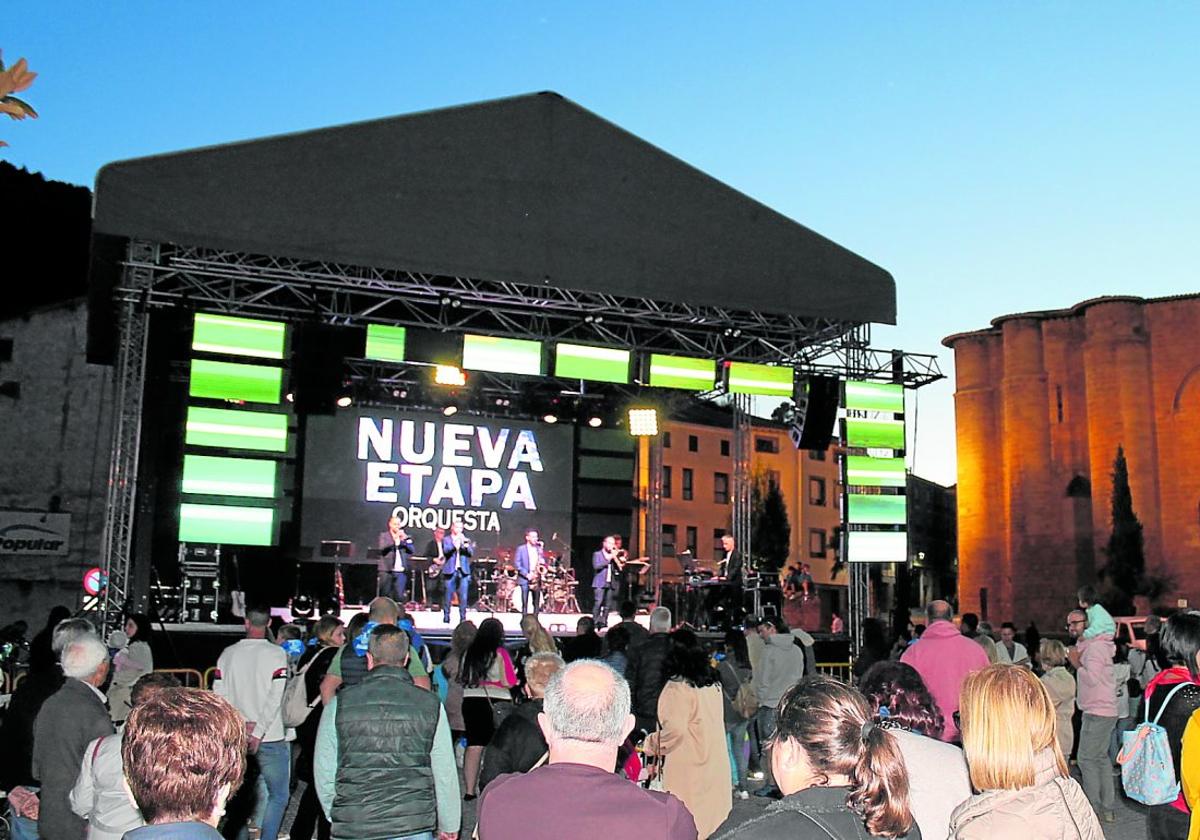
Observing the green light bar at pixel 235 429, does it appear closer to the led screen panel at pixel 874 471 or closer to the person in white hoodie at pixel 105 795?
the led screen panel at pixel 874 471

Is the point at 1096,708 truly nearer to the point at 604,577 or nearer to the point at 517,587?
the point at 604,577

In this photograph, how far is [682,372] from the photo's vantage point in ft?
53.8

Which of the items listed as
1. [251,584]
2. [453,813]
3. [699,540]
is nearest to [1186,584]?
[699,540]

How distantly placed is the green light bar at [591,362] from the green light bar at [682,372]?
1.40 feet

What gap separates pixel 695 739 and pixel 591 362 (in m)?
10.2

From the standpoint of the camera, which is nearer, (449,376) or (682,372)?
(682,372)

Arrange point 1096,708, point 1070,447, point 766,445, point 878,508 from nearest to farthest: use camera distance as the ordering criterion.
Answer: point 1096,708
point 878,508
point 1070,447
point 766,445

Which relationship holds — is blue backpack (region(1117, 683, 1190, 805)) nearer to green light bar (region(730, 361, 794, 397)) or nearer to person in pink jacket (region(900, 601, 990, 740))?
person in pink jacket (region(900, 601, 990, 740))

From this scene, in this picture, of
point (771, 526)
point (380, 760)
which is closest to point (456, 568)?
point (380, 760)

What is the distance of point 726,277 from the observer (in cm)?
1566

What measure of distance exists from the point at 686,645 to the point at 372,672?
7.73 ft

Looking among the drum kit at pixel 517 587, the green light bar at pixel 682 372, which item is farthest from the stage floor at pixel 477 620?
the green light bar at pixel 682 372

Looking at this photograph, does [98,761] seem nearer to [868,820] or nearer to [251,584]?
[868,820]

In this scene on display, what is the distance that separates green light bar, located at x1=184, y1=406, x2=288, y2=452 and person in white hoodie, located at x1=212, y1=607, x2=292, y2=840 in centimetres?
796
